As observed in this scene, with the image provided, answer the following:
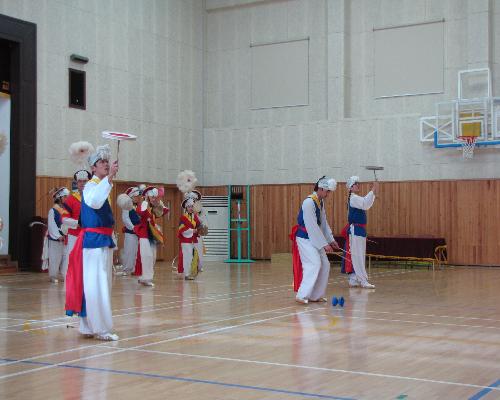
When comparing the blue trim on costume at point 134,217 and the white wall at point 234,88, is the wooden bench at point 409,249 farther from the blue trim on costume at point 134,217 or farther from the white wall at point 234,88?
the blue trim on costume at point 134,217

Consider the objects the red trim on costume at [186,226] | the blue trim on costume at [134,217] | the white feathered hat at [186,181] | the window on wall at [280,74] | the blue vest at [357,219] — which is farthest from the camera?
the window on wall at [280,74]

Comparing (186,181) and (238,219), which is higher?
(186,181)

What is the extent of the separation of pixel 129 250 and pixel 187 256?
2080 mm

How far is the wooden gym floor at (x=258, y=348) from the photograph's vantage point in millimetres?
5863

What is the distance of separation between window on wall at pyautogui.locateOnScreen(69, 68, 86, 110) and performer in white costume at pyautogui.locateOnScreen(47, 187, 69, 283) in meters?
4.62

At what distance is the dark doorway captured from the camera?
19.6m

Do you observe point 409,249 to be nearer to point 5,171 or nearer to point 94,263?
point 5,171

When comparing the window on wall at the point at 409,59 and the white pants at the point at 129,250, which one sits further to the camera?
the window on wall at the point at 409,59

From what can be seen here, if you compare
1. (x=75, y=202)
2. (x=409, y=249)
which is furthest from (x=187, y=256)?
(x=409, y=249)

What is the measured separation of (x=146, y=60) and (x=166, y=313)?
1466 centimetres

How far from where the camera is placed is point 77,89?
21.4 metres

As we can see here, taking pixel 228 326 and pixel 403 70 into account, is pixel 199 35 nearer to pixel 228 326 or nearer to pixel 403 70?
pixel 403 70

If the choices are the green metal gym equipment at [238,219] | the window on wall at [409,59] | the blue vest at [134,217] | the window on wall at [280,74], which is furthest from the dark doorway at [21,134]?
A: the window on wall at [409,59]

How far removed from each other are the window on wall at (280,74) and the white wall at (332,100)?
25 cm
